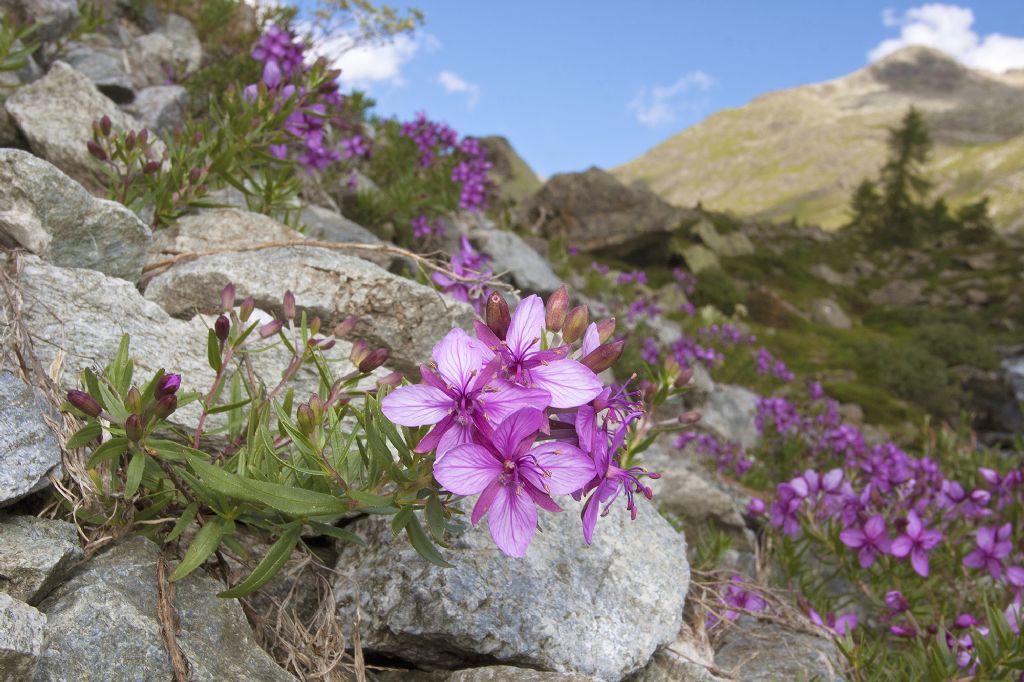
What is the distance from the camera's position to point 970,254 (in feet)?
110

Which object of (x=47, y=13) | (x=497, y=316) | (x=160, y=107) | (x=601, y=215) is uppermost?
(x=601, y=215)

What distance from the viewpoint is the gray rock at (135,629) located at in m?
1.60

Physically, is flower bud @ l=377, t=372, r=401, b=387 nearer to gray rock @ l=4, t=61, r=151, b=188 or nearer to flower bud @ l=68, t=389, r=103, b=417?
flower bud @ l=68, t=389, r=103, b=417

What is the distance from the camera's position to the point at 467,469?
1496 mm

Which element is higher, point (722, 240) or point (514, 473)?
point (722, 240)

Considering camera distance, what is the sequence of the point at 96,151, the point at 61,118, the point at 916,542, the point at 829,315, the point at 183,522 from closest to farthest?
the point at 183,522 < the point at 96,151 < the point at 916,542 < the point at 61,118 < the point at 829,315

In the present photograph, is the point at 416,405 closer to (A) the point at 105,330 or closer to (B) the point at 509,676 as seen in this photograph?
(B) the point at 509,676

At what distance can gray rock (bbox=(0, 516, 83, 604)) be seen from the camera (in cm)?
165

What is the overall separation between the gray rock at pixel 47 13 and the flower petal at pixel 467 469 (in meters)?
5.78

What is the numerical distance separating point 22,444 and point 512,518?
131cm

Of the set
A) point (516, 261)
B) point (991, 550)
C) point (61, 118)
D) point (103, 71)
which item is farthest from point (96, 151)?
point (516, 261)

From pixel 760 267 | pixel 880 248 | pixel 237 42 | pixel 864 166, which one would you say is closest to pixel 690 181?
pixel 864 166

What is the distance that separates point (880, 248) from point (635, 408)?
42855 millimetres

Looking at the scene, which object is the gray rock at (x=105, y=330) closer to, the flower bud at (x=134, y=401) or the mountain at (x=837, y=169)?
the flower bud at (x=134, y=401)
